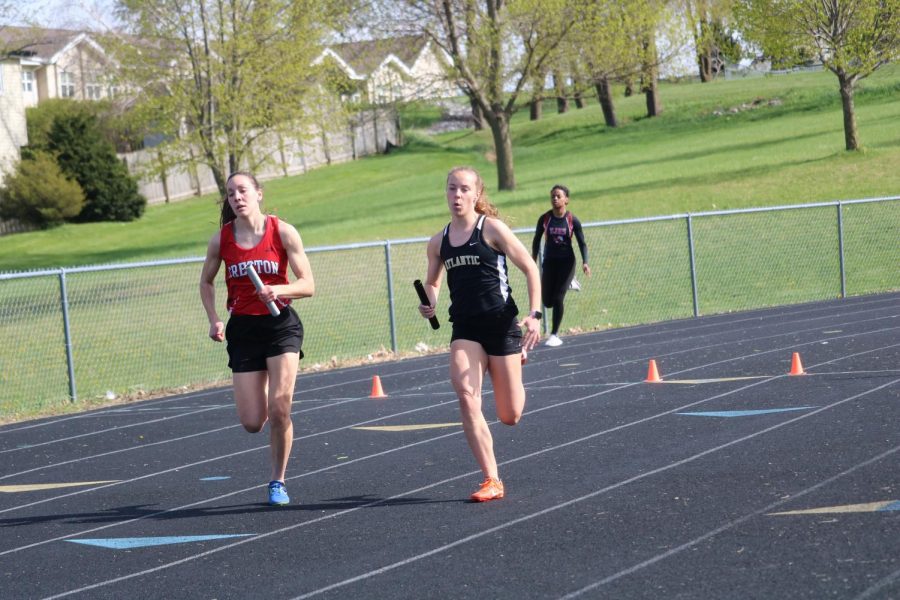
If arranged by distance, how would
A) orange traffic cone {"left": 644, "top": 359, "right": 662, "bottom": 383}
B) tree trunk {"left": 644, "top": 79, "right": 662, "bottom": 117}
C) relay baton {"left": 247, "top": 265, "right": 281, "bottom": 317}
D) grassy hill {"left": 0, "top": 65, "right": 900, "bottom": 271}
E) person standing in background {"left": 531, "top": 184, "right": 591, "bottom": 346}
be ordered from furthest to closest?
tree trunk {"left": 644, "top": 79, "right": 662, "bottom": 117} < grassy hill {"left": 0, "top": 65, "right": 900, "bottom": 271} < person standing in background {"left": 531, "top": 184, "right": 591, "bottom": 346} < orange traffic cone {"left": 644, "top": 359, "right": 662, "bottom": 383} < relay baton {"left": 247, "top": 265, "right": 281, "bottom": 317}

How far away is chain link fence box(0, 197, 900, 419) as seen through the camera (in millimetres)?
16156

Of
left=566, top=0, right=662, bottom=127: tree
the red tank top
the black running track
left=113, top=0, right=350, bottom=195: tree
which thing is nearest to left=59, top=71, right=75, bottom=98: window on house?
left=113, top=0, right=350, bottom=195: tree

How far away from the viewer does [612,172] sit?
4047 centimetres

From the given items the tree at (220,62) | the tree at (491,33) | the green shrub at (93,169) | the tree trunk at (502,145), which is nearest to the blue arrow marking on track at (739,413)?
the tree at (220,62)

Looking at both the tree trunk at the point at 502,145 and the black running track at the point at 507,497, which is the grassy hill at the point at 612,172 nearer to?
the tree trunk at the point at 502,145

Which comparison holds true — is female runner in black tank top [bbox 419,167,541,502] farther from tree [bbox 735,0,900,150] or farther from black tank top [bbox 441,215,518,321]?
tree [bbox 735,0,900,150]

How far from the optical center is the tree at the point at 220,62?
2892 cm

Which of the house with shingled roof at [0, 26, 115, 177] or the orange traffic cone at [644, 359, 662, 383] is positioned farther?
the house with shingled roof at [0, 26, 115, 177]

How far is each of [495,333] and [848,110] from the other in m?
31.4

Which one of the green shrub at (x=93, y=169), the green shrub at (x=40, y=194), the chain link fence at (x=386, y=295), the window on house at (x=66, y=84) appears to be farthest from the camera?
the window on house at (x=66, y=84)

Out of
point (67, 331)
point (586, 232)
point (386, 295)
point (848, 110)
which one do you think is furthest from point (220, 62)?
point (848, 110)

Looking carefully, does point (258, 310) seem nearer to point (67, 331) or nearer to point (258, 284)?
point (258, 284)

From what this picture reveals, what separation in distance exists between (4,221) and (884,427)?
47.2 m

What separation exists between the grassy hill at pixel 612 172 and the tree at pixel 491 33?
139 inches
